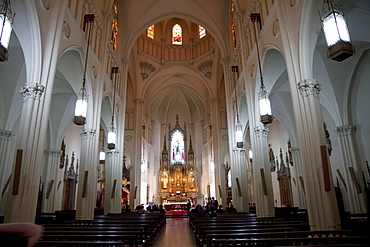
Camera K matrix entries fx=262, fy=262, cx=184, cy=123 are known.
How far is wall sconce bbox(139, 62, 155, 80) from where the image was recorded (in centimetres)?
2686

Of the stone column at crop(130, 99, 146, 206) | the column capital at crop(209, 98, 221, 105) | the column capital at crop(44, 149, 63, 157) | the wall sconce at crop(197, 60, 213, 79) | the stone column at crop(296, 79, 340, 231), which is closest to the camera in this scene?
the stone column at crop(296, 79, 340, 231)

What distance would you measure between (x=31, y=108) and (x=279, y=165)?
19.7 meters

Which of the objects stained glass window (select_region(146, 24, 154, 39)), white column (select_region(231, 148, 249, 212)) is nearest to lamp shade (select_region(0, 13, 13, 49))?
white column (select_region(231, 148, 249, 212))

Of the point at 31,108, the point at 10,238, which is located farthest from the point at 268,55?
the point at 10,238

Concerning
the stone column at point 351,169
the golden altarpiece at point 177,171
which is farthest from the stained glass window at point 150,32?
Result: the stone column at point 351,169

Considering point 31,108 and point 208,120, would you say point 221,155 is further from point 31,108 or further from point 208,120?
point 31,108

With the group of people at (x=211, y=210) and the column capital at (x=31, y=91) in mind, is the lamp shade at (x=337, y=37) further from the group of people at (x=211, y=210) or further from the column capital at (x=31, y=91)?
the group of people at (x=211, y=210)

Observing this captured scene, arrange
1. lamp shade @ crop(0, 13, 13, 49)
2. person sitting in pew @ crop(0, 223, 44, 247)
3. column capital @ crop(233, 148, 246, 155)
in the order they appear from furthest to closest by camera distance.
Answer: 1. column capital @ crop(233, 148, 246, 155)
2. lamp shade @ crop(0, 13, 13, 49)
3. person sitting in pew @ crop(0, 223, 44, 247)

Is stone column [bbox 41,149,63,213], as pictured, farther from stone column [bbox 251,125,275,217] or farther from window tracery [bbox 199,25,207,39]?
window tracery [bbox 199,25,207,39]

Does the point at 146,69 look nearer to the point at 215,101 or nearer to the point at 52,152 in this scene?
the point at 215,101

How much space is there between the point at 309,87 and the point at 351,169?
7.88 metres

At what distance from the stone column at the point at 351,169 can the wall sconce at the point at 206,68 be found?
14760 millimetres

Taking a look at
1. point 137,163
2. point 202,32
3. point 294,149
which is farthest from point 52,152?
point 202,32

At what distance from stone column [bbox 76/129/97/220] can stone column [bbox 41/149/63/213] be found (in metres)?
7.84
